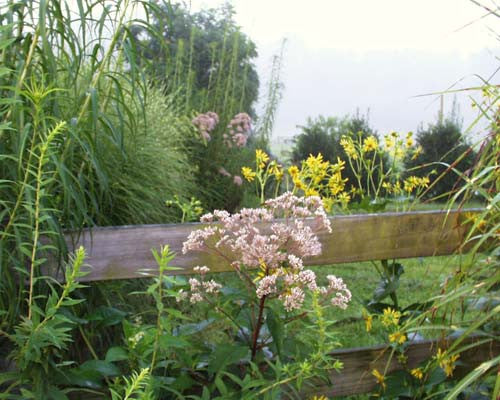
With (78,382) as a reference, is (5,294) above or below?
above

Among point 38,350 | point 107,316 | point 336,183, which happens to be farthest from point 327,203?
point 38,350

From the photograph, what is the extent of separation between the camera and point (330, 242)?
1934 mm

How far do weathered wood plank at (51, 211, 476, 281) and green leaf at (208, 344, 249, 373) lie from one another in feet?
0.85

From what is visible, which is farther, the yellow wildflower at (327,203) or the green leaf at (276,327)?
the yellow wildflower at (327,203)

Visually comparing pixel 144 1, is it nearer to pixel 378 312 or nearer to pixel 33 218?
pixel 33 218

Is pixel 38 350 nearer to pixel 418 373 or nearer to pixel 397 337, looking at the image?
pixel 397 337

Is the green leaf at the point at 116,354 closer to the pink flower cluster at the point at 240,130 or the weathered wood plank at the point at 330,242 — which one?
the weathered wood plank at the point at 330,242

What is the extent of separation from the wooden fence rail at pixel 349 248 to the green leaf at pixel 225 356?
0.26m

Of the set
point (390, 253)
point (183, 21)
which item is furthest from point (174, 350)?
point (183, 21)

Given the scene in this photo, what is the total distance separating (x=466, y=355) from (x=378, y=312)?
316 millimetres

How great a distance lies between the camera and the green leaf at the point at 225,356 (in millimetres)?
1588

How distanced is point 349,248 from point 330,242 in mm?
69

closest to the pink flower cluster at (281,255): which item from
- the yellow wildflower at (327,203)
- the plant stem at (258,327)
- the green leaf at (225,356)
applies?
the plant stem at (258,327)

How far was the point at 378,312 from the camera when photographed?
7.04 ft
